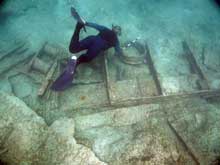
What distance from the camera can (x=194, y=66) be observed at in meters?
6.61

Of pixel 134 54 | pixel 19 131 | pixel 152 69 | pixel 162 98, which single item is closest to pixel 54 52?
pixel 134 54

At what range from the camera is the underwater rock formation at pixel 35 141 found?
4.55 m

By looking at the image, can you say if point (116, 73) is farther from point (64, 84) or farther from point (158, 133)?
point (158, 133)

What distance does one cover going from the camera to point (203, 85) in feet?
19.7

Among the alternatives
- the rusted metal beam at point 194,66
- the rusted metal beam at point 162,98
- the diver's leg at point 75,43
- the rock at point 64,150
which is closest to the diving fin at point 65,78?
the diver's leg at point 75,43

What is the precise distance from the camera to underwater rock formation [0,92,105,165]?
4551 mm

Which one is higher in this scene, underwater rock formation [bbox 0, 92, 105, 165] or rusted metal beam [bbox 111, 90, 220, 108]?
underwater rock formation [bbox 0, 92, 105, 165]

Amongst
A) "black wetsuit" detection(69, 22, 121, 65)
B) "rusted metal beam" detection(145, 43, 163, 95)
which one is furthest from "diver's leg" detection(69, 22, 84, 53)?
"rusted metal beam" detection(145, 43, 163, 95)

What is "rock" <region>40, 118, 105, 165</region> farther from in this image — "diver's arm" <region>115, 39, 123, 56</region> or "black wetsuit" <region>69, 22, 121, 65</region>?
"diver's arm" <region>115, 39, 123, 56</region>

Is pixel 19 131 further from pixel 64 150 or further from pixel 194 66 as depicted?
pixel 194 66

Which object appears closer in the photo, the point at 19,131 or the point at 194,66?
the point at 19,131

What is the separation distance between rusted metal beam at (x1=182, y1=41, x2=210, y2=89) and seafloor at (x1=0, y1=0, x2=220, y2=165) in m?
0.03

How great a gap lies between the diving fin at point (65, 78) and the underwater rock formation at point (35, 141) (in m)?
0.84

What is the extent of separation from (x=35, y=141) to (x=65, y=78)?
5.34 feet
